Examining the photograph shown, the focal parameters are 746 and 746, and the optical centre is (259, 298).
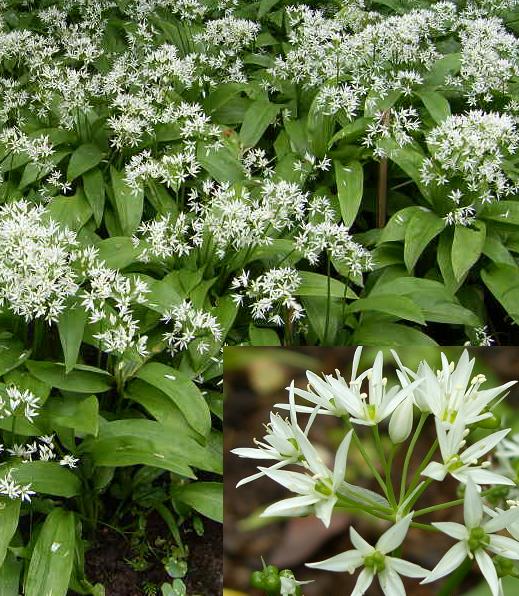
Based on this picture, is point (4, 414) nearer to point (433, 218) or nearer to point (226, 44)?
point (433, 218)

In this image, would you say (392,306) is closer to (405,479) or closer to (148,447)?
(148,447)

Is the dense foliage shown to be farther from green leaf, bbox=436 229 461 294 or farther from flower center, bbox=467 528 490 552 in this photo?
flower center, bbox=467 528 490 552

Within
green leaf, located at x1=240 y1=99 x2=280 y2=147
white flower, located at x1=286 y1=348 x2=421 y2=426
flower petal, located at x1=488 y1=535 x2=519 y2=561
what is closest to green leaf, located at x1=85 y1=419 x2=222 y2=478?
white flower, located at x1=286 y1=348 x2=421 y2=426

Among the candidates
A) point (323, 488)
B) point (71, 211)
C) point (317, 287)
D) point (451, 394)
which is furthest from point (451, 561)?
point (71, 211)

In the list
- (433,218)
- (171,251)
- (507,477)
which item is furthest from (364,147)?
(507,477)

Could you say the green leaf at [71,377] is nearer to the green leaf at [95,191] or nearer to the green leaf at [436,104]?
the green leaf at [95,191]

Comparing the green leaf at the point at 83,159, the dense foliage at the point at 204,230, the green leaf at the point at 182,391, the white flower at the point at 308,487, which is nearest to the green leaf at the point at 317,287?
the dense foliage at the point at 204,230
